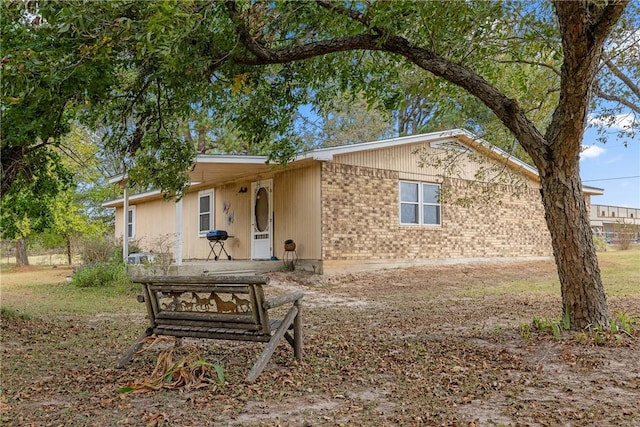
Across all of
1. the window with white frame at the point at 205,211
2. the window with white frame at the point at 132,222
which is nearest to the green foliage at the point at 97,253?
the window with white frame at the point at 205,211

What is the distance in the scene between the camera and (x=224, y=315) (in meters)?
4.32

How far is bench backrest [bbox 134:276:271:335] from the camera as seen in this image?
4074 millimetres

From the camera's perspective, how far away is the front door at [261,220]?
1373cm

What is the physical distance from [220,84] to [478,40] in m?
3.28

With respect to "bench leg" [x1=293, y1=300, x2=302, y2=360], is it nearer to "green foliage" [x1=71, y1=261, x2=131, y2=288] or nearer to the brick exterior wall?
the brick exterior wall

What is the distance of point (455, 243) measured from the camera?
48.9 ft

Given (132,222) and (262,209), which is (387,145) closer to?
(262,209)

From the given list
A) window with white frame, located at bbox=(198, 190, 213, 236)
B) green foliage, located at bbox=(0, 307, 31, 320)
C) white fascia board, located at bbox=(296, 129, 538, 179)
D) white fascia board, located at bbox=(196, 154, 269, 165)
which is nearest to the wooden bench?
green foliage, located at bbox=(0, 307, 31, 320)

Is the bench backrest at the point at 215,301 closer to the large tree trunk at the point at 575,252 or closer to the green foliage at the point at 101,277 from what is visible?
the large tree trunk at the point at 575,252

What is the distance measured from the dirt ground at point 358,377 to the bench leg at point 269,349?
3.6 inches

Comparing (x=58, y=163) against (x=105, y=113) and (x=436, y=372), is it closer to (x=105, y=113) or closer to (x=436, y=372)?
(x=105, y=113)

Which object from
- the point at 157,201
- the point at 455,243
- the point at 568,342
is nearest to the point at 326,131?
the point at 157,201

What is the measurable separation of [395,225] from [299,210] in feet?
8.84

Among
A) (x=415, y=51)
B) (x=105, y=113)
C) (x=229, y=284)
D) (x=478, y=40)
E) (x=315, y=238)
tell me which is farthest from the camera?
(x=315, y=238)
